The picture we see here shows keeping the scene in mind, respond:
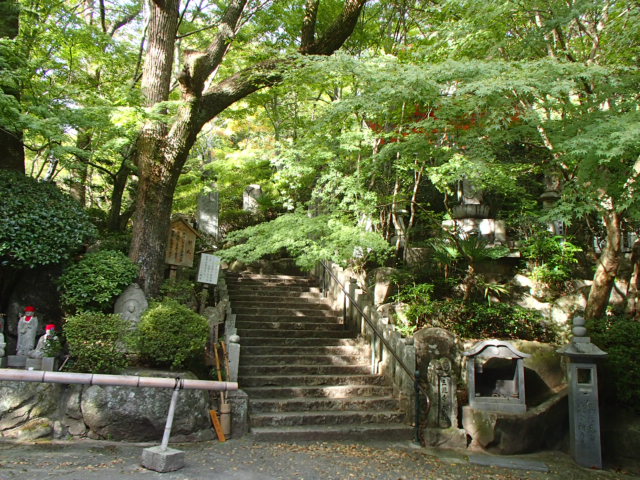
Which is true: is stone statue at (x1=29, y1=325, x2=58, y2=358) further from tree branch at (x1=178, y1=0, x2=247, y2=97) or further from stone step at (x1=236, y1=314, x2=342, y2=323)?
tree branch at (x1=178, y1=0, x2=247, y2=97)

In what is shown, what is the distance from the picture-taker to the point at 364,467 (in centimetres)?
610

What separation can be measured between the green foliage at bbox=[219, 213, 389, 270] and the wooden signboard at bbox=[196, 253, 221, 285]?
1.16ft

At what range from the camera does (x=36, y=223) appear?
24.6 ft

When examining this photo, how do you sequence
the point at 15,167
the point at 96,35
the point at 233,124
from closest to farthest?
the point at 15,167 → the point at 96,35 → the point at 233,124

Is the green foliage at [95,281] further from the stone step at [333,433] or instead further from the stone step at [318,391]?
the stone step at [333,433]

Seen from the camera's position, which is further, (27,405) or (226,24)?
(226,24)

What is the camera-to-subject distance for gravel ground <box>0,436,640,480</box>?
16.5 feet

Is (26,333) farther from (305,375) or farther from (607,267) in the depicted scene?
(607,267)

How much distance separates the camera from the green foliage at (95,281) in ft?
25.0

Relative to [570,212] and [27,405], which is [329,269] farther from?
[27,405]

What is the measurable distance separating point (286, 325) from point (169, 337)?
13.4ft

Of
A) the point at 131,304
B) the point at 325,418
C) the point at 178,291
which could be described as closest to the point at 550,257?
the point at 325,418

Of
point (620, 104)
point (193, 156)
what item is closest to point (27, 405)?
point (620, 104)

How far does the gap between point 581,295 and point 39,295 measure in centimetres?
1122
